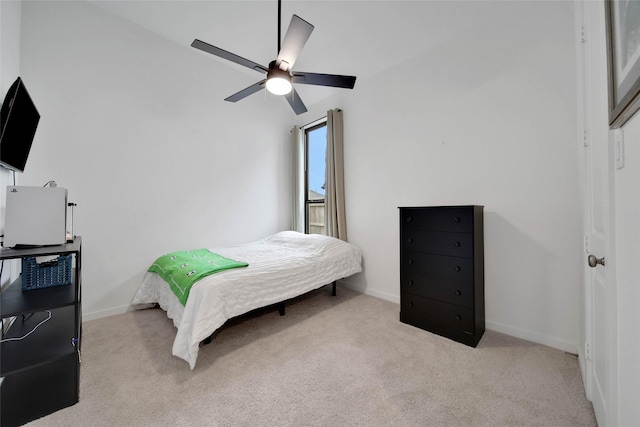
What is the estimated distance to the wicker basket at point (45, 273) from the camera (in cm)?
154

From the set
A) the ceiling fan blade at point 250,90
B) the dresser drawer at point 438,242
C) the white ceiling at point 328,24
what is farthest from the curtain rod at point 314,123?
the dresser drawer at point 438,242

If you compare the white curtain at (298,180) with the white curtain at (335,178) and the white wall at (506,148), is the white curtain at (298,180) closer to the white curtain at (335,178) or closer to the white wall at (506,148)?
the white curtain at (335,178)

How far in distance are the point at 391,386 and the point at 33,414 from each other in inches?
77.1

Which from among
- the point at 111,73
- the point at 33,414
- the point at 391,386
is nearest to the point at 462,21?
the point at 391,386

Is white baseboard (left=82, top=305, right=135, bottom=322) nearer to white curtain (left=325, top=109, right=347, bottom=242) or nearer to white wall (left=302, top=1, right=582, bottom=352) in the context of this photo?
white curtain (left=325, top=109, right=347, bottom=242)

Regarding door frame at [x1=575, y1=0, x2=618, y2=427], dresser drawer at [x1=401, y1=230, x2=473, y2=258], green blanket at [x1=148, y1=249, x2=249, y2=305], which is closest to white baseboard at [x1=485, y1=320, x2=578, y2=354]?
door frame at [x1=575, y1=0, x2=618, y2=427]

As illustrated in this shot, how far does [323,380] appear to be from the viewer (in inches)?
60.4

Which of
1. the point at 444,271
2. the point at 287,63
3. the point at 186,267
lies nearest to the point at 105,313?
the point at 186,267

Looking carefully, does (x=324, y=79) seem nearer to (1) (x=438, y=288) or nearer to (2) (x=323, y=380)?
(1) (x=438, y=288)

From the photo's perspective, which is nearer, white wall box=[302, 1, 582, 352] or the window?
white wall box=[302, 1, 582, 352]

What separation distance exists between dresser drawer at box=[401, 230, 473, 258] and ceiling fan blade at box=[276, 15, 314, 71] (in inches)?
69.4

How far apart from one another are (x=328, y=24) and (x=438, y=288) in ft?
9.74

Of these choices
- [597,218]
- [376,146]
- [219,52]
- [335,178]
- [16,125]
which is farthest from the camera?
[335,178]

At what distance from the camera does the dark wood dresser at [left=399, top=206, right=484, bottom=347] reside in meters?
1.92
